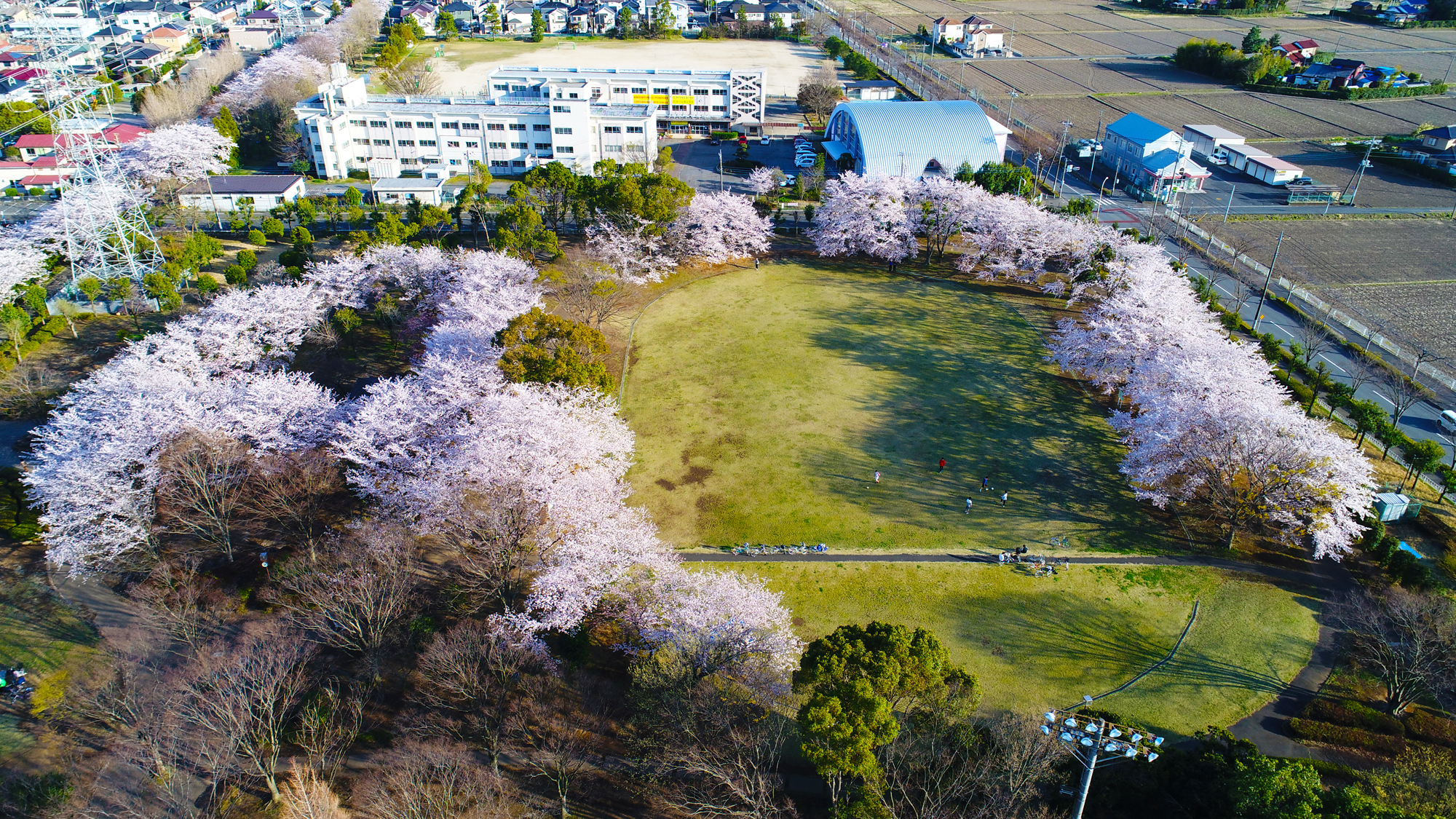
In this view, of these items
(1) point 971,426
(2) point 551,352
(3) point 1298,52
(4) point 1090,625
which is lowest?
(4) point 1090,625

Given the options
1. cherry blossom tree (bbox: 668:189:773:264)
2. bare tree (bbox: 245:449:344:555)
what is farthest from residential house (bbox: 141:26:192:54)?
bare tree (bbox: 245:449:344:555)

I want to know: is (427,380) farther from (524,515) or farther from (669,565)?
(669,565)

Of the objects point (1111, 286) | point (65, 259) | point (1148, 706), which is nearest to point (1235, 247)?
point (1111, 286)

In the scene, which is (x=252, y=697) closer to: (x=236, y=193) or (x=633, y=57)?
(x=236, y=193)

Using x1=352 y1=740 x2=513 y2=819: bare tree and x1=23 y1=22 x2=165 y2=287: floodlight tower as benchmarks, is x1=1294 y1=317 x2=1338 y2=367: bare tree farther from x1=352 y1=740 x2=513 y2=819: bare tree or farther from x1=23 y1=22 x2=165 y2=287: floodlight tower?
x1=23 y1=22 x2=165 y2=287: floodlight tower

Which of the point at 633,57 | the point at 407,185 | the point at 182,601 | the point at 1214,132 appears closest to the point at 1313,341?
the point at 1214,132

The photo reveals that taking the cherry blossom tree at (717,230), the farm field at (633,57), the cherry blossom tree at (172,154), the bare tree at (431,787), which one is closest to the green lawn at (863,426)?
the cherry blossom tree at (717,230)

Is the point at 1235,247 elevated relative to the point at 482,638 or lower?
elevated

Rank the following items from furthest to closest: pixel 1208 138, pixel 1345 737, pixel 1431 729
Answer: pixel 1208 138 < pixel 1431 729 < pixel 1345 737
